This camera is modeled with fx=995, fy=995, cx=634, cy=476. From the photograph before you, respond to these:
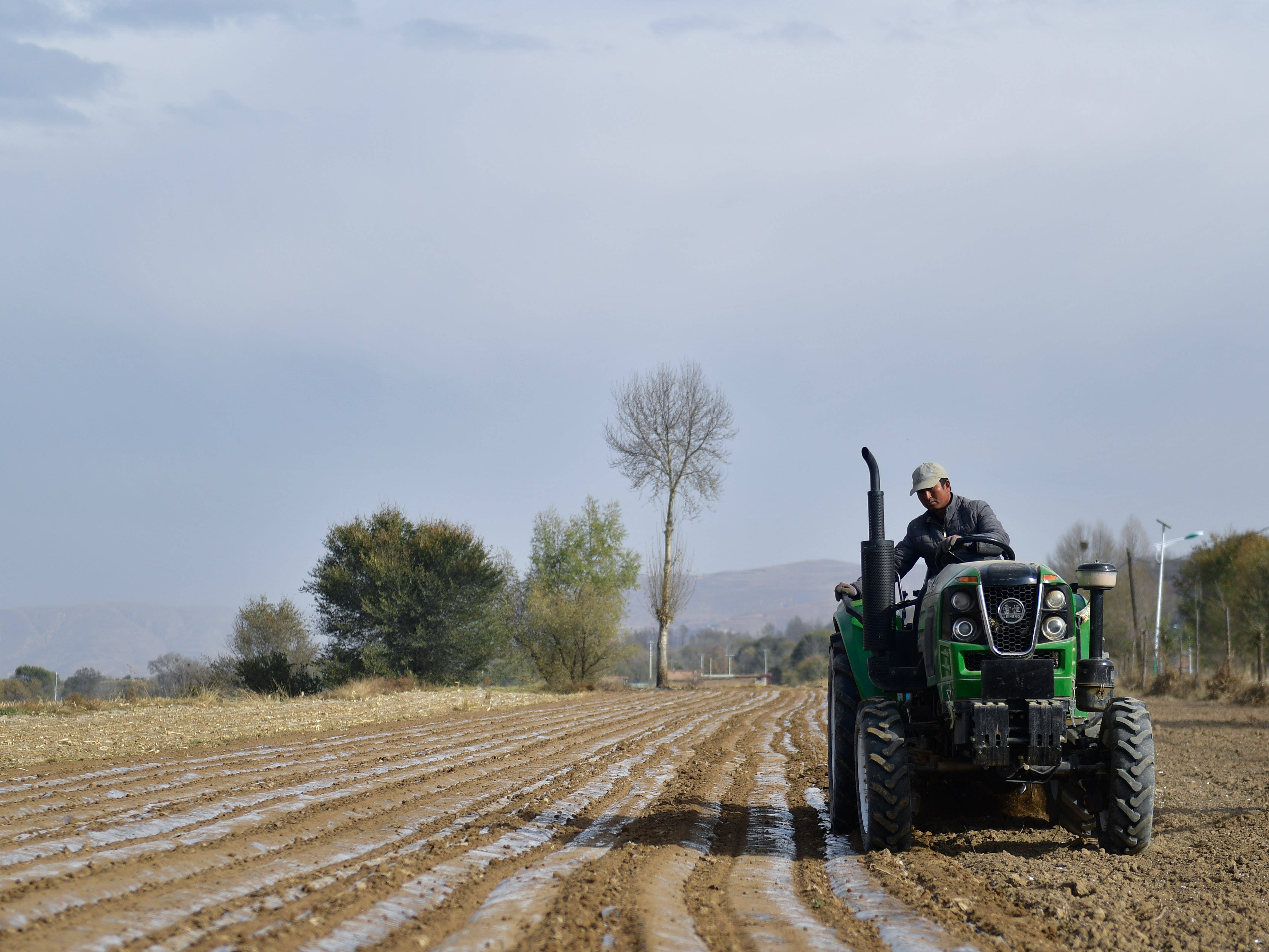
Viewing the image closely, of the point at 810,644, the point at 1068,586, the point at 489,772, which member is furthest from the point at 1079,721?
the point at 810,644

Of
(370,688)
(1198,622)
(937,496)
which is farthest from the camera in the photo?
(1198,622)

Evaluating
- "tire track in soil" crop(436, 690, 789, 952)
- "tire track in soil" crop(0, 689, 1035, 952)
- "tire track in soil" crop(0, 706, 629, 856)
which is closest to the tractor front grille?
"tire track in soil" crop(0, 689, 1035, 952)

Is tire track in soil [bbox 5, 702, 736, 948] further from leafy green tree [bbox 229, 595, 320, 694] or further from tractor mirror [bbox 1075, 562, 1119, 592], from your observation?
leafy green tree [bbox 229, 595, 320, 694]

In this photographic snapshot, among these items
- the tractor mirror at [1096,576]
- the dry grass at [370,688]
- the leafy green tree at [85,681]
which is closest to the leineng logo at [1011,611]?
the tractor mirror at [1096,576]

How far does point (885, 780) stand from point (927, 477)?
191 centimetres

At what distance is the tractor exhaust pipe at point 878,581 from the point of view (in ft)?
19.1

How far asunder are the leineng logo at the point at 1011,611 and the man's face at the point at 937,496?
3.91ft

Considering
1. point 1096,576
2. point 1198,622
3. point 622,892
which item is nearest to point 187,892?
point 622,892

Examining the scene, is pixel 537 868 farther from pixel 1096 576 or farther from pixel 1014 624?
pixel 1096 576

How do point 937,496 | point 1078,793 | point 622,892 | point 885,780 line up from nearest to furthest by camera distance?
point 622,892 < point 885,780 < point 1078,793 < point 937,496

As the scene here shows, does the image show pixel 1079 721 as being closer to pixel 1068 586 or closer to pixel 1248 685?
pixel 1068 586

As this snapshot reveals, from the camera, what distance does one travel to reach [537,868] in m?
4.95

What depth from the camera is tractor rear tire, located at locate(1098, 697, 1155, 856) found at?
5.25 m

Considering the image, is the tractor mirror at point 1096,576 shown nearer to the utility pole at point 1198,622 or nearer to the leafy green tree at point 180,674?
the leafy green tree at point 180,674
